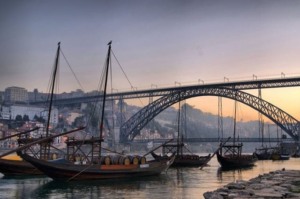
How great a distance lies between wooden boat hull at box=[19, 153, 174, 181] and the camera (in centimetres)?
3256

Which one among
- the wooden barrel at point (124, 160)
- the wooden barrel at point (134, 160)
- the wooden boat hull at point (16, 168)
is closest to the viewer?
the wooden barrel at point (124, 160)

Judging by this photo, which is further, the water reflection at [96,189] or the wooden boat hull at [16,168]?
the wooden boat hull at [16,168]

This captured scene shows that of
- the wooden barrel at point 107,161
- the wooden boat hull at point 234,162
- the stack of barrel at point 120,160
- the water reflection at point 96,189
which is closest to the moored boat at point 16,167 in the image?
the water reflection at point 96,189

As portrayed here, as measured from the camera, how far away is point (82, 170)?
33.1 meters

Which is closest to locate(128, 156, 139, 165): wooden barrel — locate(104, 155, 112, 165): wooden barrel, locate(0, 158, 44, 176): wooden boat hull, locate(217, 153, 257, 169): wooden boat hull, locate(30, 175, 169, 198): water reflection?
locate(30, 175, 169, 198): water reflection

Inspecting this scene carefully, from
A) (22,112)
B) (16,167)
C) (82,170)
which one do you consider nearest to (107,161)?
(82,170)

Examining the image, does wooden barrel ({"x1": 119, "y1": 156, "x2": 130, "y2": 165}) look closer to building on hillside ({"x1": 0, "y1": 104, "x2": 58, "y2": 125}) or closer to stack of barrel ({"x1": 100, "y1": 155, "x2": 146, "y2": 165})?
stack of barrel ({"x1": 100, "y1": 155, "x2": 146, "y2": 165})

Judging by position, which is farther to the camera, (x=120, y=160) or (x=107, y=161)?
(x=120, y=160)

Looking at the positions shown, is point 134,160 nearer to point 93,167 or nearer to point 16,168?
point 93,167

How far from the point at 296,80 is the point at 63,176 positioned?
2544 inches

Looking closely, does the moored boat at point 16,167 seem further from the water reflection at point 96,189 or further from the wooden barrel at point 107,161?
the wooden barrel at point 107,161

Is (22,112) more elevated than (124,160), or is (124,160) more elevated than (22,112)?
(22,112)

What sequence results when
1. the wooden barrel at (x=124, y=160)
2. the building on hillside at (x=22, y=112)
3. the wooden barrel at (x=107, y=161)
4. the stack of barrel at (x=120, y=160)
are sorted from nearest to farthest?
the wooden barrel at (x=107, y=161) → the stack of barrel at (x=120, y=160) → the wooden barrel at (x=124, y=160) → the building on hillside at (x=22, y=112)

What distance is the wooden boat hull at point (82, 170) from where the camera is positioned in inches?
1282
